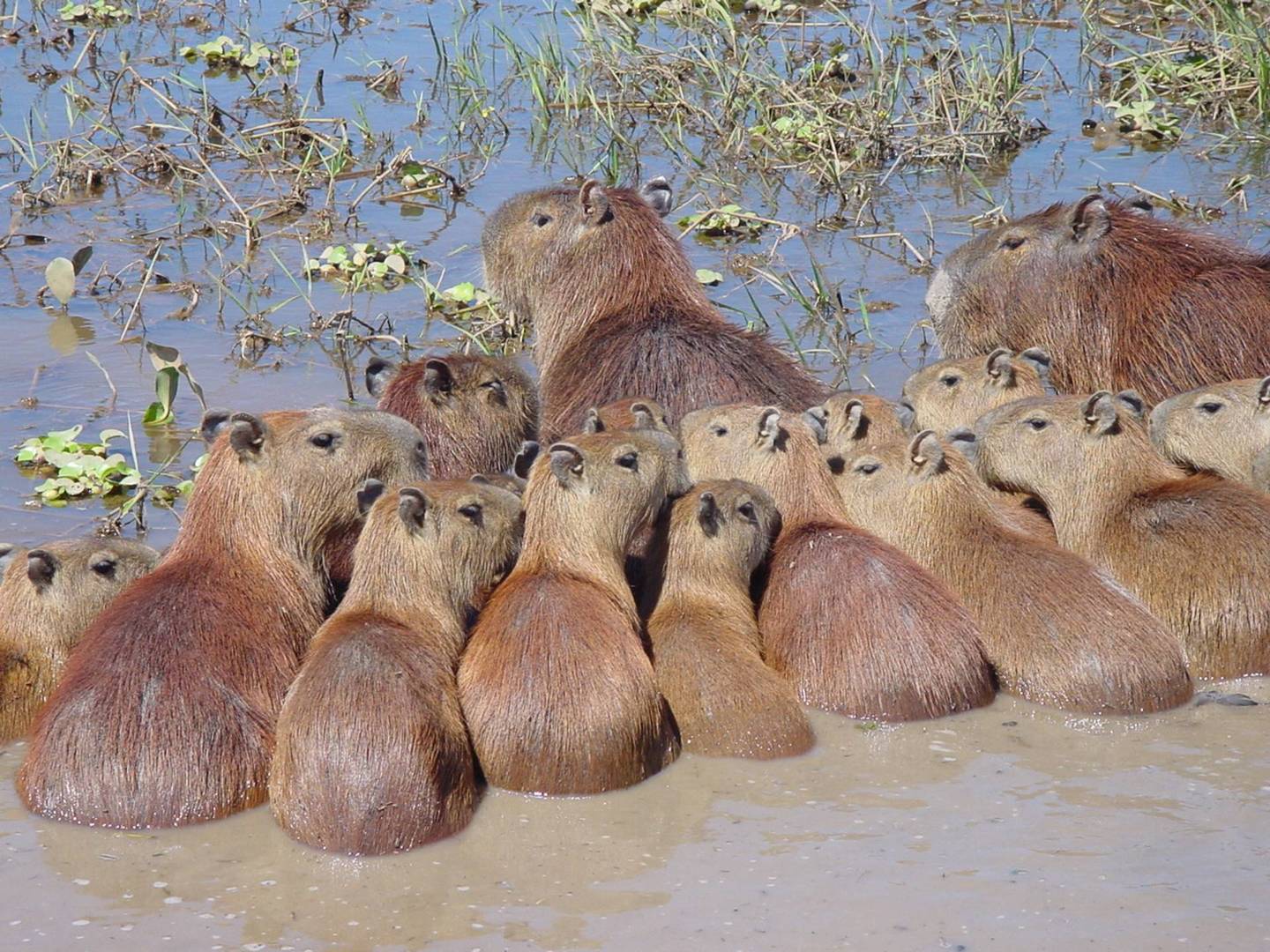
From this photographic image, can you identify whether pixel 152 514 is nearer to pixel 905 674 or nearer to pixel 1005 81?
pixel 905 674

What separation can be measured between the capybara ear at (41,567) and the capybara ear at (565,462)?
1361mm

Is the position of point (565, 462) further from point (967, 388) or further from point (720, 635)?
point (967, 388)

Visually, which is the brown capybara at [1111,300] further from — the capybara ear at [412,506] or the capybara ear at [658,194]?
the capybara ear at [412,506]

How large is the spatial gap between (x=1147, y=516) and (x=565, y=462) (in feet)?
5.71

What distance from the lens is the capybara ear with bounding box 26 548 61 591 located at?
16.1 feet

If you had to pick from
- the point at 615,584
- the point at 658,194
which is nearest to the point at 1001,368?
the point at 658,194

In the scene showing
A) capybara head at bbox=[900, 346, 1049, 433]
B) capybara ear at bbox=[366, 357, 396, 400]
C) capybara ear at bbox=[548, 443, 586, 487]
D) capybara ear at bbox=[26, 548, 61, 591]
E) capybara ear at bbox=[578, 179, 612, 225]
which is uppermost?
capybara ear at bbox=[578, 179, 612, 225]

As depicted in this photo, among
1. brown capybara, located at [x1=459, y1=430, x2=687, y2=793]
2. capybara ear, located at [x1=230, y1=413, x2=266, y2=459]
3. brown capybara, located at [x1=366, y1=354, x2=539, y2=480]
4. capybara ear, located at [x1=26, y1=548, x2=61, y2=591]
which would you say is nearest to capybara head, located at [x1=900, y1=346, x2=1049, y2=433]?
brown capybara, located at [x1=366, y1=354, x2=539, y2=480]

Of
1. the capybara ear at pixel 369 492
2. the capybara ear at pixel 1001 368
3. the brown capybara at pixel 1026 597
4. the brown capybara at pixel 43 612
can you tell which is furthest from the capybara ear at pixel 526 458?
the capybara ear at pixel 1001 368

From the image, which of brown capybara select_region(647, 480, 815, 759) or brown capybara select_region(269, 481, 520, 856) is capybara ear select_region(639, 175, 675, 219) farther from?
brown capybara select_region(269, 481, 520, 856)

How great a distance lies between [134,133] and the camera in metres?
9.92

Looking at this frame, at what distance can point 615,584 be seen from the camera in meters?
5.00

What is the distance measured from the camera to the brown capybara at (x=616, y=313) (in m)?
6.39

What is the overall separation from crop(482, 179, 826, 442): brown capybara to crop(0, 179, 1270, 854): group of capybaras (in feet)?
0.07
